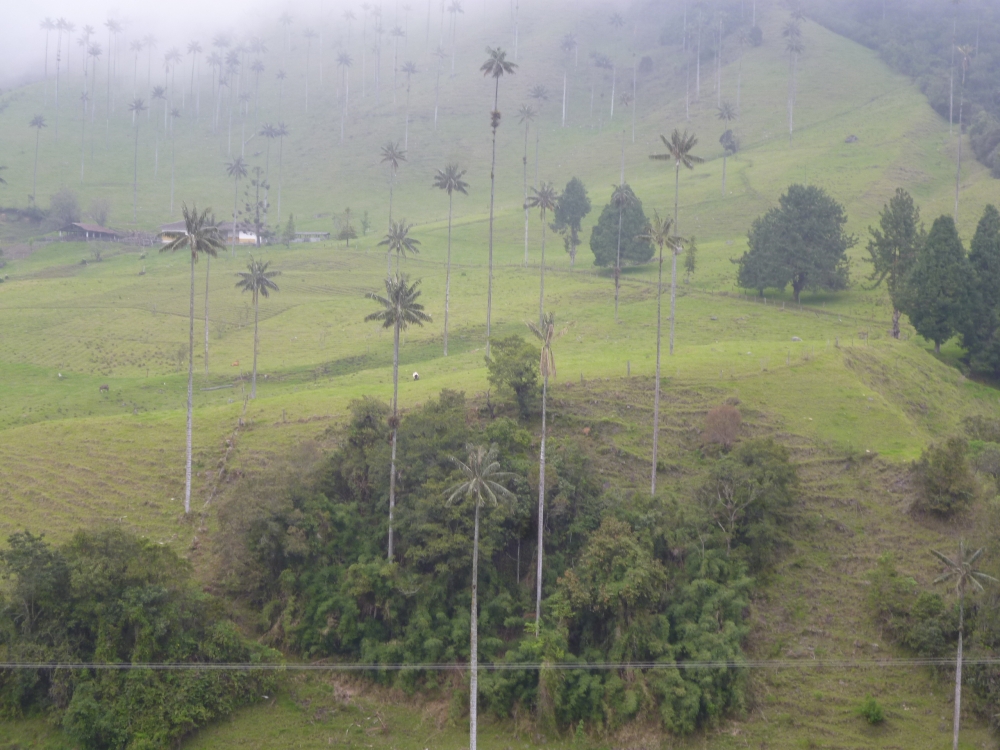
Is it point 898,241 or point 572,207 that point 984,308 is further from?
point 572,207

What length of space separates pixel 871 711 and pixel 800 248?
63031 millimetres

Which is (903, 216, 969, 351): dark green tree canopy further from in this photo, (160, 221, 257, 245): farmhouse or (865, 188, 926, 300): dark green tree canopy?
(160, 221, 257, 245): farmhouse

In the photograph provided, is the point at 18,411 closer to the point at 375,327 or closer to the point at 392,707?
the point at 375,327

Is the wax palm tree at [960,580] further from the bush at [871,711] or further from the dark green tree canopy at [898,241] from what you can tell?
the dark green tree canopy at [898,241]

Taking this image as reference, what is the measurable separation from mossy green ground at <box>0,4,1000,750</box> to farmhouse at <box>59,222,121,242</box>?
782 cm

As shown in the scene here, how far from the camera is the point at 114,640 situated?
4841 centimetres

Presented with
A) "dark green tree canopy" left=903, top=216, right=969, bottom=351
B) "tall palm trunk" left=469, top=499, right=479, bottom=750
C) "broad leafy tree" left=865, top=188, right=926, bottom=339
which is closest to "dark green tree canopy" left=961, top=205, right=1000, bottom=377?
"dark green tree canopy" left=903, top=216, right=969, bottom=351

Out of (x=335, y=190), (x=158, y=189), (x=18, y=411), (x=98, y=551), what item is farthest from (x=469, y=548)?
(x=158, y=189)

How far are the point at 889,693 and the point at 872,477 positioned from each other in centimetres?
1655

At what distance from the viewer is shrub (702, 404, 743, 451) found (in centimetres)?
6194

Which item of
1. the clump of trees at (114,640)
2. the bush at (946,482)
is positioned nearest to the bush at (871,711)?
the bush at (946,482)

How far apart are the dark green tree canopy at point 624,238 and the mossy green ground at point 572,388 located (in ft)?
9.34

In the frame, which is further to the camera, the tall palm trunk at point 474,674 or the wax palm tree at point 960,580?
the tall palm trunk at point 474,674

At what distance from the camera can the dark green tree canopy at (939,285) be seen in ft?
266
